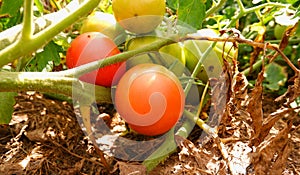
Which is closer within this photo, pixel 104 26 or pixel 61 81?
pixel 61 81

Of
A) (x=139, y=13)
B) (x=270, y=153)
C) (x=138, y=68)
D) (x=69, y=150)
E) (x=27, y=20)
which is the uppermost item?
(x=27, y=20)

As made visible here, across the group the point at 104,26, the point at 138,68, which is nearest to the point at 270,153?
the point at 138,68

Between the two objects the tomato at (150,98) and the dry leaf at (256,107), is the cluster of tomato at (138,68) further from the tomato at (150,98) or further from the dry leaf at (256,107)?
the dry leaf at (256,107)

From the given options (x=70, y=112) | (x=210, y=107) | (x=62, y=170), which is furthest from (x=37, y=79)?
(x=210, y=107)

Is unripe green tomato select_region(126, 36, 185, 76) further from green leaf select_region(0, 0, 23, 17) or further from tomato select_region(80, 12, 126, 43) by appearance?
green leaf select_region(0, 0, 23, 17)

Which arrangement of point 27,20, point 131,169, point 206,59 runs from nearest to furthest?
point 27,20 < point 131,169 < point 206,59

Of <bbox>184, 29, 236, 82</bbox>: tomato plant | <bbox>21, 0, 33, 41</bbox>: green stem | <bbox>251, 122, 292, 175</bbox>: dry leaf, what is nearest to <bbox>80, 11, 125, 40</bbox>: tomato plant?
<bbox>184, 29, 236, 82</bbox>: tomato plant

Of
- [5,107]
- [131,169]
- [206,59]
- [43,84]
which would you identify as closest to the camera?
[43,84]

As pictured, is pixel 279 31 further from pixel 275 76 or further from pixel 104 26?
pixel 104 26
